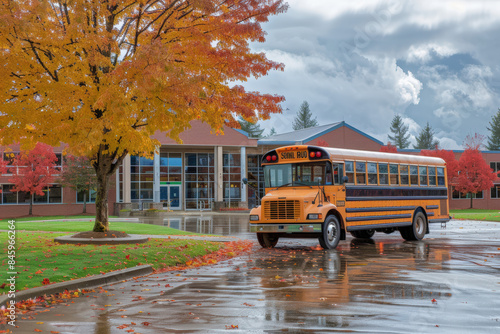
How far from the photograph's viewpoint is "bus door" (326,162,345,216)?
1633 centimetres

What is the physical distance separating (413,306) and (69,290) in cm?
544

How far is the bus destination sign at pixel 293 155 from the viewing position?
16797mm

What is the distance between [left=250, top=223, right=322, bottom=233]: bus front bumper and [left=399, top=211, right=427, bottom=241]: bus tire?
5833 mm

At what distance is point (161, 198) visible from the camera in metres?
57.3

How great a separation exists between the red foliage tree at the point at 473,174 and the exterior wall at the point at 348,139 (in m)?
9.46

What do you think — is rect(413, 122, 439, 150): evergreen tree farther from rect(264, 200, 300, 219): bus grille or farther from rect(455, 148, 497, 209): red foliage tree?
rect(264, 200, 300, 219): bus grille

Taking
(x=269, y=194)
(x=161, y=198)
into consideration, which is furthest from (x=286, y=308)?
(x=161, y=198)

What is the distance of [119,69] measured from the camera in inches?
524

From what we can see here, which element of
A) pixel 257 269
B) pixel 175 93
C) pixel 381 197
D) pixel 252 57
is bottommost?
pixel 257 269

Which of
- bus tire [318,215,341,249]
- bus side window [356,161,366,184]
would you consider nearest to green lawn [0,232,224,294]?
bus tire [318,215,341,249]

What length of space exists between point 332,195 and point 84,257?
7.46m

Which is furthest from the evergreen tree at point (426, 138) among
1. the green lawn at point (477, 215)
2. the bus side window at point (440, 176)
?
the bus side window at point (440, 176)

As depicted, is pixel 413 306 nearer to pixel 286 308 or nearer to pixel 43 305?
pixel 286 308

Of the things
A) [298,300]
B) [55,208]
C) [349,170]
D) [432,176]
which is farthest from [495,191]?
[298,300]
